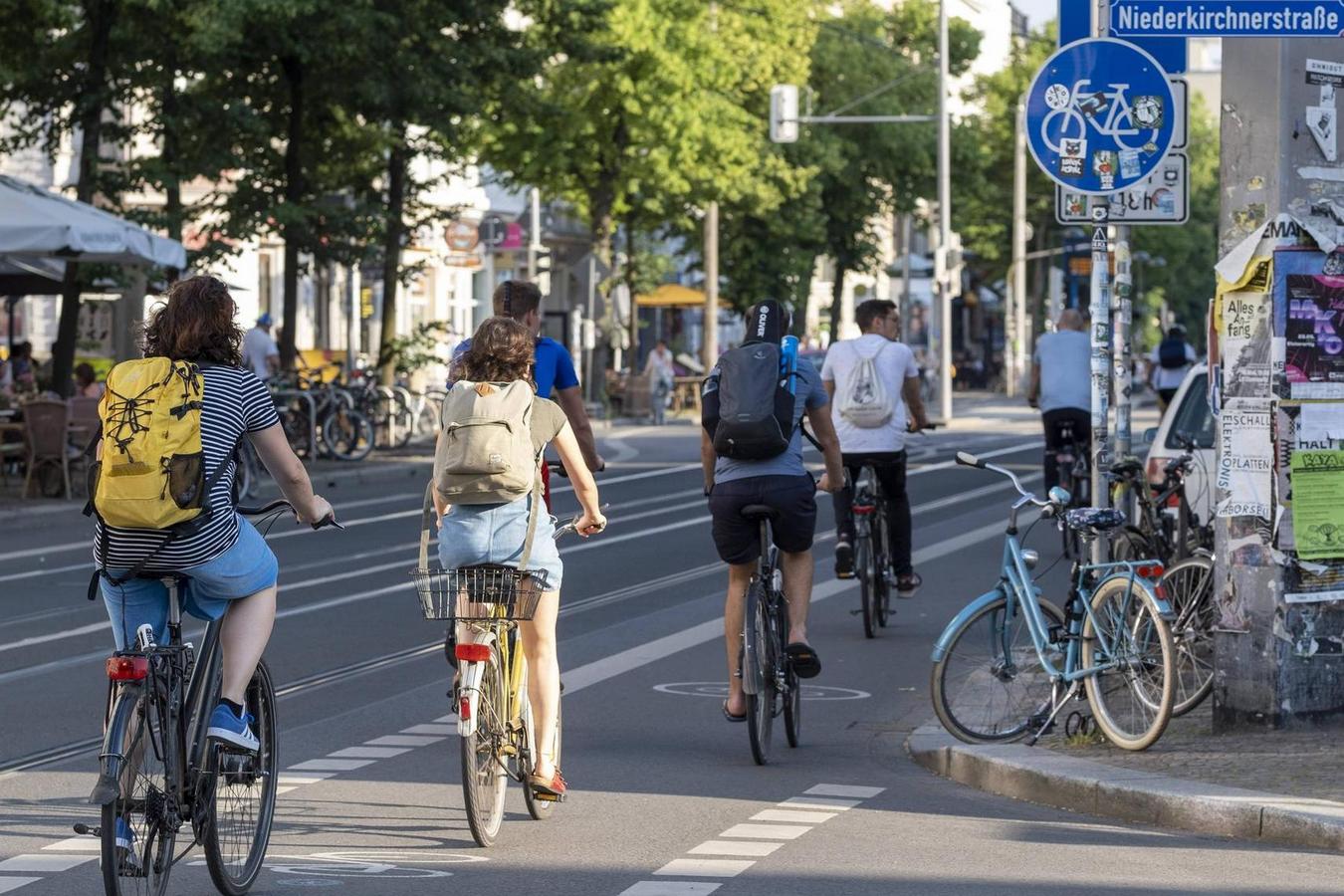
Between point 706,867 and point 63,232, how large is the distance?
15833 millimetres

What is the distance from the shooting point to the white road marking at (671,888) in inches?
258

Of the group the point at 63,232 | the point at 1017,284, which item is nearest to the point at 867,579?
the point at 63,232

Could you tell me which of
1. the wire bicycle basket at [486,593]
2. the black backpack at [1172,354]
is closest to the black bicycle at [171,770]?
the wire bicycle basket at [486,593]

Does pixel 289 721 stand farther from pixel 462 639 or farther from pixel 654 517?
pixel 654 517

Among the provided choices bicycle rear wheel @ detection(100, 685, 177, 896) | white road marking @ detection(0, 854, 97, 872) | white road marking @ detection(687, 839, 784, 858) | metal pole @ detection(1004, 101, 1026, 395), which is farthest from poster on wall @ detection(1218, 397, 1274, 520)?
metal pole @ detection(1004, 101, 1026, 395)

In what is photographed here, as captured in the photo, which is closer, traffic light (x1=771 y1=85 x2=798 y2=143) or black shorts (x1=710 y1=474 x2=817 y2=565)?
black shorts (x1=710 y1=474 x2=817 y2=565)

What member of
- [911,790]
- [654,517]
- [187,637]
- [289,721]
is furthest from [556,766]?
[654,517]

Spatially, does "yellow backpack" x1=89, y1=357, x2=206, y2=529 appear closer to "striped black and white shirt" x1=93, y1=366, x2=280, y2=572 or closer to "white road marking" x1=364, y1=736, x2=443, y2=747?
"striped black and white shirt" x1=93, y1=366, x2=280, y2=572

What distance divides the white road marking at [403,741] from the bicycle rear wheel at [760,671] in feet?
4.14

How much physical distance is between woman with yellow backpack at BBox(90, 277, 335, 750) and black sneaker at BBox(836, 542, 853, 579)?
269 inches

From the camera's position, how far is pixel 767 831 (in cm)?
759

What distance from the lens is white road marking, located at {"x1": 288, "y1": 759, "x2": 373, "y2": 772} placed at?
8.66 metres

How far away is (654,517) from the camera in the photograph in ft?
72.2

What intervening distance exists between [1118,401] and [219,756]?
24.4 feet
